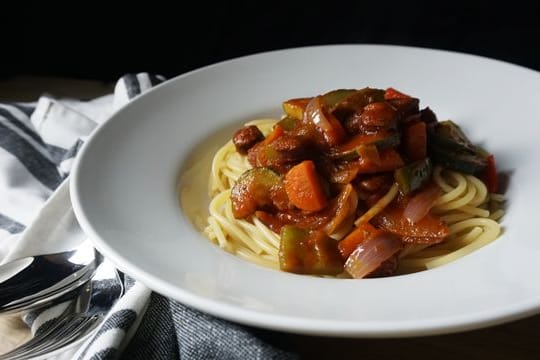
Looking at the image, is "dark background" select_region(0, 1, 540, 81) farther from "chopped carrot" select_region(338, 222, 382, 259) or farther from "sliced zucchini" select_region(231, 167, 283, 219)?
"chopped carrot" select_region(338, 222, 382, 259)

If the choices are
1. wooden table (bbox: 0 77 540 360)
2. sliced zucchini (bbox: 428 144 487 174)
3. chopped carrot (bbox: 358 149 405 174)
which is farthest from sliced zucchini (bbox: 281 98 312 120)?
wooden table (bbox: 0 77 540 360)

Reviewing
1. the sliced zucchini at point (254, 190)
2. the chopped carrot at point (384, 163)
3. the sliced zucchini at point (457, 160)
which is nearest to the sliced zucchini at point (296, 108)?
the sliced zucchini at point (254, 190)

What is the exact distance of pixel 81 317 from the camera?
3.38 metres

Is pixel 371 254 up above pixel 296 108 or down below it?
below

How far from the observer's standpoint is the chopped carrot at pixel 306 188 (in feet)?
11.8

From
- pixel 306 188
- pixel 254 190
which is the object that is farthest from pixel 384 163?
pixel 254 190

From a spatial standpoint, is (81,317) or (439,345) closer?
(439,345)

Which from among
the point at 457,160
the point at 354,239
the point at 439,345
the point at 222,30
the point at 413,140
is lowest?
the point at 222,30

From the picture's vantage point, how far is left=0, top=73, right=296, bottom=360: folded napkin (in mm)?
2984

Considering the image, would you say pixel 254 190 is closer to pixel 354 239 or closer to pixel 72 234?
pixel 354 239

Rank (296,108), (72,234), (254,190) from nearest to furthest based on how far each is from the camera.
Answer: (254,190) → (72,234) → (296,108)

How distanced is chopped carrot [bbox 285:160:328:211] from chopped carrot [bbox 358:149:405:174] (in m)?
0.24

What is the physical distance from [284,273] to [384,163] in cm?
89

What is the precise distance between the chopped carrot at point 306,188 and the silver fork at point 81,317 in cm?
97
